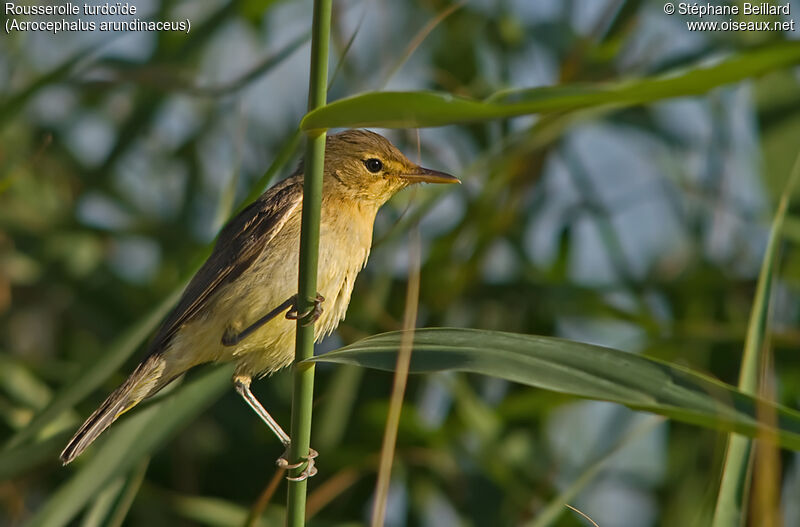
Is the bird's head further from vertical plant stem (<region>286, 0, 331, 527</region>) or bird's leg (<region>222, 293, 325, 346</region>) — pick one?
vertical plant stem (<region>286, 0, 331, 527</region>)

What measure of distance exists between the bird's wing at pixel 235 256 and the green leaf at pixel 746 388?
3.93ft

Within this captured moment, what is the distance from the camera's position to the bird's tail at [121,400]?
2.10m

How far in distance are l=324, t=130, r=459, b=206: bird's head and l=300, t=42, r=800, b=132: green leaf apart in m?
1.32

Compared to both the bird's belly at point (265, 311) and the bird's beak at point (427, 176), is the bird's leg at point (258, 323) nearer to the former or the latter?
the bird's belly at point (265, 311)

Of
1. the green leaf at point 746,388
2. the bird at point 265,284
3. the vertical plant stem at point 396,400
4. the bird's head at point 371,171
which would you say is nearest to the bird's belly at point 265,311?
the bird at point 265,284

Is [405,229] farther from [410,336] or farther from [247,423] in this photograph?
[410,336]

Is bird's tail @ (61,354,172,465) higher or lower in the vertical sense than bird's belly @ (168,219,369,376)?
lower

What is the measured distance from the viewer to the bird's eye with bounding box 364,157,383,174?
2.55 m

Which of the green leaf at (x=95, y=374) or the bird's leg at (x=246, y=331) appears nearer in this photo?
the green leaf at (x=95, y=374)

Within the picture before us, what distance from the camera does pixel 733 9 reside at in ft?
9.50

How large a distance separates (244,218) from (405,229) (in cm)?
54

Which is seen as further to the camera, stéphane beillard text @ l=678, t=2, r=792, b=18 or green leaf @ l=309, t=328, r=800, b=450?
stéphane beillard text @ l=678, t=2, r=792, b=18

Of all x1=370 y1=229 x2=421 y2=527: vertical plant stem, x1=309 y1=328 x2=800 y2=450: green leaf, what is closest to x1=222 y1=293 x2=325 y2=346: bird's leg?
x1=370 y1=229 x2=421 y2=527: vertical plant stem

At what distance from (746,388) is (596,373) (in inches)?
21.9
